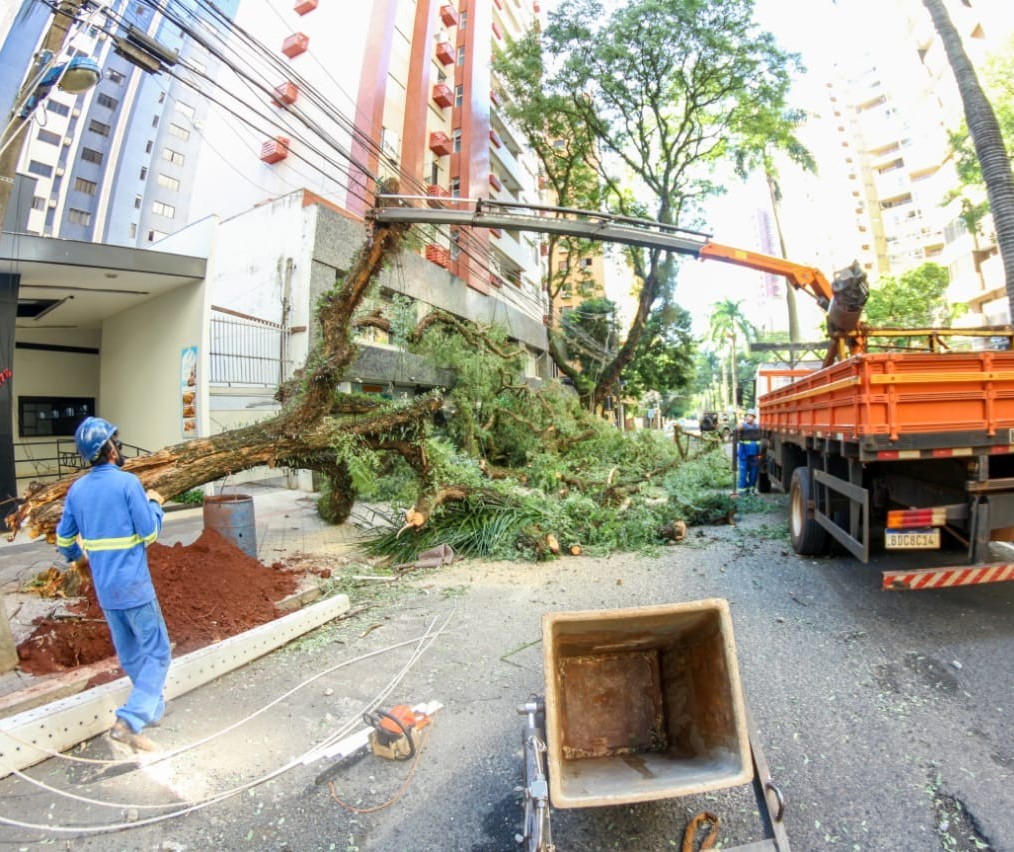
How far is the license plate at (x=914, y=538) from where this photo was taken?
416 centimetres

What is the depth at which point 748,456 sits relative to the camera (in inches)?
453

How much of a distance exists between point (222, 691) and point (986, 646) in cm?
513

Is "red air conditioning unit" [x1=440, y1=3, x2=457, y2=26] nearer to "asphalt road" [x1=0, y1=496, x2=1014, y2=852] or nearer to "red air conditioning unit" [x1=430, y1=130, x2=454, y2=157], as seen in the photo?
"red air conditioning unit" [x1=430, y1=130, x2=454, y2=157]

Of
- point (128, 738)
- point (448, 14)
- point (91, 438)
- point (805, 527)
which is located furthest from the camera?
point (448, 14)

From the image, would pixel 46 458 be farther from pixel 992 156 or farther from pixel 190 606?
pixel 992 156

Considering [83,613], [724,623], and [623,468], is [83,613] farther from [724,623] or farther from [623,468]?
[623,468]

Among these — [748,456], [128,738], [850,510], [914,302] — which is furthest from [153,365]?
[914,302]

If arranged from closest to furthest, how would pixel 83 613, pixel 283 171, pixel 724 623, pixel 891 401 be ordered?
1. pixel 724 623
2. pixel 891 401
3. pixel 83 613
4. pixel 283 171

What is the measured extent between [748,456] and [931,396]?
7.70 meters

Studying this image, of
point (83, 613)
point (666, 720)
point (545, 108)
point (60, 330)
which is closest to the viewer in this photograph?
point (666, 720)

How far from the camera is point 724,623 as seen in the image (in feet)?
7.37

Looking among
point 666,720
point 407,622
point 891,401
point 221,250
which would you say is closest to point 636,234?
point 891,401

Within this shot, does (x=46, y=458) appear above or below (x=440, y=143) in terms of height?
below

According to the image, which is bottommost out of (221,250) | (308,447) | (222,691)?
(222,691)
